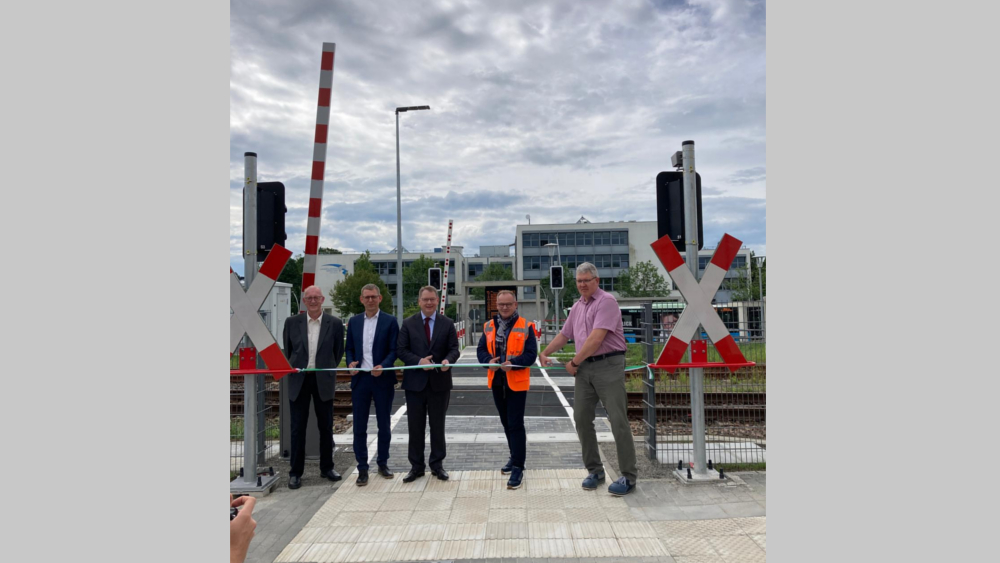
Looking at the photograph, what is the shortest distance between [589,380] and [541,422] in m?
4.00

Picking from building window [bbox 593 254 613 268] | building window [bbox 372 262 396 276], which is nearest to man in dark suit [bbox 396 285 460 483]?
building window [bbox 593 254 613 268]

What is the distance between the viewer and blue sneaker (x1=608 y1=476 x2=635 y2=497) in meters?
5.52

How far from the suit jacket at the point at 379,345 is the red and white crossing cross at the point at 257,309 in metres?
0.72

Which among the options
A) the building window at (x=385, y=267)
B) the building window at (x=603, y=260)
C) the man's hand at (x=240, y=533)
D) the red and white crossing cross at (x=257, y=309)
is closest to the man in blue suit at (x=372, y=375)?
the red and white crossing cross at (x=257, y=309)

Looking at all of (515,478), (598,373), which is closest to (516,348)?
(598,373)

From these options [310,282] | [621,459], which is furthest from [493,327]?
[310,282]

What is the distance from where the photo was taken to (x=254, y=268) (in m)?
6.01

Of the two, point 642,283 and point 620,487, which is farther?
point 642,283

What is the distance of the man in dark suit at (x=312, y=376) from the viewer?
6.08 meters

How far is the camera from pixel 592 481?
18.8 feet

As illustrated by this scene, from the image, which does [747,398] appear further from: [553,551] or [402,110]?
[402,110]

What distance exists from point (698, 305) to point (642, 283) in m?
65.3

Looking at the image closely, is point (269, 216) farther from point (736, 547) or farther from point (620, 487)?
point (736, 547)

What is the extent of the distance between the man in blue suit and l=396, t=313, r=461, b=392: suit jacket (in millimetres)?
158
